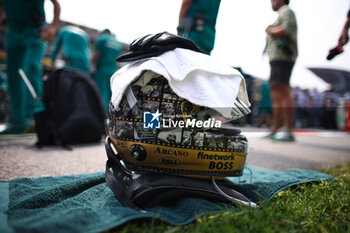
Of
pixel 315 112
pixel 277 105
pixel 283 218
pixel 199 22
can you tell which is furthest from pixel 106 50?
pixel 315 112

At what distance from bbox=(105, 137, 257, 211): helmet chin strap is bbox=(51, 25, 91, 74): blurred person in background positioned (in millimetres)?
2723

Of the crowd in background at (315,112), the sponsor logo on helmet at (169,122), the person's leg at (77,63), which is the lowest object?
the crowd in background at (315,112)

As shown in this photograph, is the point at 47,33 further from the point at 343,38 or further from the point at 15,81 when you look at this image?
the point at 343,38

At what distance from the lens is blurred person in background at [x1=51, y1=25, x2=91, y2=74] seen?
10.4ft

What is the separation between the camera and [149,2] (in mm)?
1350

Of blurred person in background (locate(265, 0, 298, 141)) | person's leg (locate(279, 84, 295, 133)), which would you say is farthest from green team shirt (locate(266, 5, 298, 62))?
person's leg (locate(279, 84, 295, 133))

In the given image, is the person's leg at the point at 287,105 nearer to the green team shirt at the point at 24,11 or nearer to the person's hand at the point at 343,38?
the person's hand at the point at 343,38

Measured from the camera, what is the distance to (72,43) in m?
3.22

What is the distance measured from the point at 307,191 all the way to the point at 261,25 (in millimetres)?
948

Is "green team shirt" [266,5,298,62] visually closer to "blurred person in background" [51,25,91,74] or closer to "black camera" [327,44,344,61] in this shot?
"black camera" [327,44,344,61]

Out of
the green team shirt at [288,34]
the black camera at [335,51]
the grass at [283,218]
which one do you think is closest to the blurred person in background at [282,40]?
the green team shirt at [288,34]

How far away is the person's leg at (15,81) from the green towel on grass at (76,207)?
6.25 feet

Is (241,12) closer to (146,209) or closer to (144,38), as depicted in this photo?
(144,38)

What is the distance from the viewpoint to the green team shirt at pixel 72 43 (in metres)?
3.16
